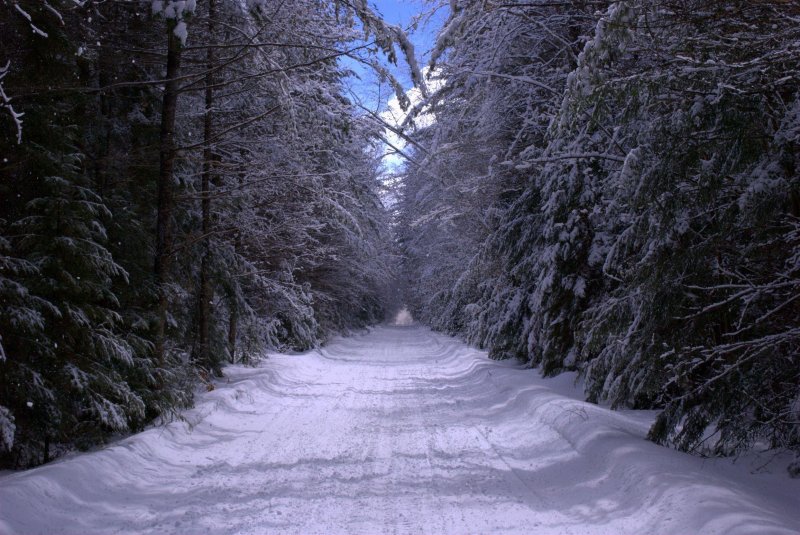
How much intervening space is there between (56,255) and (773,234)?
732cm

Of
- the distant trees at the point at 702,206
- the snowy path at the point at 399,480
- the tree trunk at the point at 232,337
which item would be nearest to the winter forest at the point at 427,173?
the distant trees at the point at 702,206

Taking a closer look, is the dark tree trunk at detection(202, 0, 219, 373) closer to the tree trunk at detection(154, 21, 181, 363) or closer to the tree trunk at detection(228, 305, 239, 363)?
the tree trunk at detection(228, 305, 239, 363)

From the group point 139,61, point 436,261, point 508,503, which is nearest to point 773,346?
point 508,503

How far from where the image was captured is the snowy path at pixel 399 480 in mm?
5172

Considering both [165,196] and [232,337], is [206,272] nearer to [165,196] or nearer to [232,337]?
[165,196]

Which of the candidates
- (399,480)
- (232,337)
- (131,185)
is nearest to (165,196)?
(131,185)

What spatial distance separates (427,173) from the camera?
9328mm

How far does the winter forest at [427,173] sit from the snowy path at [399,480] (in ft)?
1.80

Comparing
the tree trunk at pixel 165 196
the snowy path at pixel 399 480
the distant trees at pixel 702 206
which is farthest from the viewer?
the tree trunk at pixel 165 196

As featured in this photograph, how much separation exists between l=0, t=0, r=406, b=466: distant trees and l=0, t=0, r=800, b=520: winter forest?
4cm

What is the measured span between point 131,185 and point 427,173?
15.8ft

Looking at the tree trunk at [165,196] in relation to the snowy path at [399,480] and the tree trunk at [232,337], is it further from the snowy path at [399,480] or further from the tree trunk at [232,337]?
the tree trunk at [232,337]

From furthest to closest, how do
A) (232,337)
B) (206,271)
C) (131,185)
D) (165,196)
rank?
1. (232,337)
2. (206,271)
3. (131,185)
4. (165,196)

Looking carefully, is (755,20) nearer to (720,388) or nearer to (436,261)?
(720,388)
